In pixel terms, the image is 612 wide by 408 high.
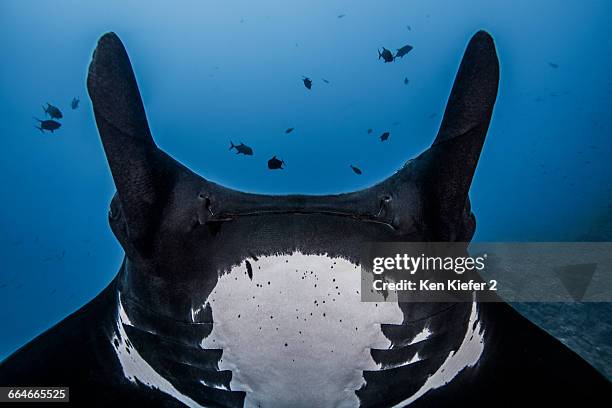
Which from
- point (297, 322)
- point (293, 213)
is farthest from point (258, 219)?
point (297, 322)

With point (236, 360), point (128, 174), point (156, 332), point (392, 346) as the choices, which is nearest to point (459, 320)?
point (392, 346)

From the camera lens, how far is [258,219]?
1.40m

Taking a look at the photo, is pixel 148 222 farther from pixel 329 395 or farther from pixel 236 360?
pixel 329 395

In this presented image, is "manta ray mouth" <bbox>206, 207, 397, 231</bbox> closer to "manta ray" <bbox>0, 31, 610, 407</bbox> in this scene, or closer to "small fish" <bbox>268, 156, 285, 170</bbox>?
"manta ray" <bbox>0, 31, 610, 407</bbox>

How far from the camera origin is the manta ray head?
1.34 metres

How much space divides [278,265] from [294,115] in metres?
38.4

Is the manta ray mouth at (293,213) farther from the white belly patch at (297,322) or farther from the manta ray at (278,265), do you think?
the white belly patch at (297,322)

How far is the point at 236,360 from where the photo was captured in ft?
4.88

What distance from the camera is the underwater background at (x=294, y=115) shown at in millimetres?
29719

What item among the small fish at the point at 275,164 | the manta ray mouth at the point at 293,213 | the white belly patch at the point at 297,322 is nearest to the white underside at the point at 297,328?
the white belly patch at the point at 297,322

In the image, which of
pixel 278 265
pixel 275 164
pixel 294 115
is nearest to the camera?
pixel 278 265

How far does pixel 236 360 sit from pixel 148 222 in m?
0.57

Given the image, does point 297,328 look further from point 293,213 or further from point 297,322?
point 293,213

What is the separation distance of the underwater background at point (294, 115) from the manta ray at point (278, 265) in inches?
1058
